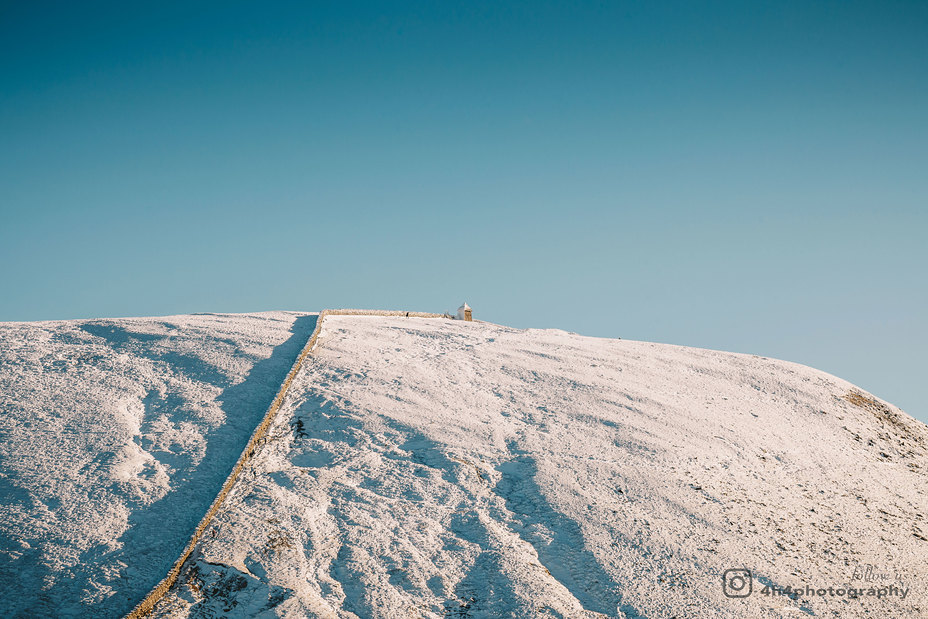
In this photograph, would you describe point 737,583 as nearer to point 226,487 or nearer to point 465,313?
point 226,487

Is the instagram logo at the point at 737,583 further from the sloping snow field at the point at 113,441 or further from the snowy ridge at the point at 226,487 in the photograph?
the sloping snow field at the point at 113,441

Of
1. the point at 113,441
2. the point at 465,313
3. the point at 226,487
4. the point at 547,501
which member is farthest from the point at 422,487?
the point at 465,313

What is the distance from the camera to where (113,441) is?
9.31 metres

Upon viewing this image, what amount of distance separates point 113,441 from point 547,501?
266 inches

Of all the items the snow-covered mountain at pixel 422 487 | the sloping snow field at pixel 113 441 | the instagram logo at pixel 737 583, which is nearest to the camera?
the sloping snow field at pixel 113 441

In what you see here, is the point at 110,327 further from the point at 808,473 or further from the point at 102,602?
the point at 808,473

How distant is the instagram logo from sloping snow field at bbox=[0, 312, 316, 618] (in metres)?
7.01

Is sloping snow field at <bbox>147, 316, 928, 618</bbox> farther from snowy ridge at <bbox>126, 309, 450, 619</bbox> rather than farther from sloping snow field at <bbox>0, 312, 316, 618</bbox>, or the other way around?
sloping snow field at <bbox>0, 312, 316, 618</bbox>

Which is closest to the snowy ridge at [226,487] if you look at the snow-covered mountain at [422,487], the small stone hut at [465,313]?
the snow-covered mountain at [422,487]

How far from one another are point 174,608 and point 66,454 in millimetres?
3735

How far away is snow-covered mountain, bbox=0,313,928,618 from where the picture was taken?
24.0ft

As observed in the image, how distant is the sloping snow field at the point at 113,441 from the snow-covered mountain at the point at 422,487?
0.04 meters

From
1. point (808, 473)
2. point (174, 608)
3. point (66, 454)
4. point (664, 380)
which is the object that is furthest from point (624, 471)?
point (66, 454)

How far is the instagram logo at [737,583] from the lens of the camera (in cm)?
777
